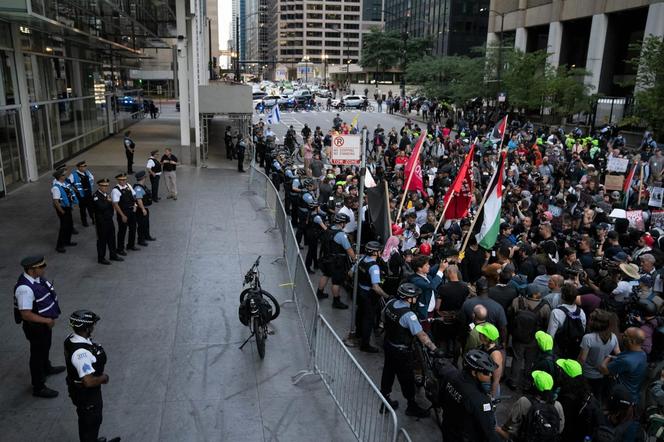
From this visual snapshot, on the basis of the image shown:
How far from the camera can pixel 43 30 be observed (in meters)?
18.5

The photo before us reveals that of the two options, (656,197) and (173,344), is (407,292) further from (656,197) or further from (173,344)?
(656,197)

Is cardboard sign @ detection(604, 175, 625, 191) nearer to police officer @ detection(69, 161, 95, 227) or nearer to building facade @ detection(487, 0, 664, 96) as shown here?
police officer @ detection(69, 161, 95, 227)

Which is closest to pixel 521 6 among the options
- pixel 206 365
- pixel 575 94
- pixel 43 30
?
pixel 575 94

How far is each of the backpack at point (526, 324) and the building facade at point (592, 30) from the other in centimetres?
3215

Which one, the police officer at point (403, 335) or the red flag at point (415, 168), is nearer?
the police officer at point (403, 335)

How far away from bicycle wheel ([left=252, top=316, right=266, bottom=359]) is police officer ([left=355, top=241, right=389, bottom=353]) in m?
1.58

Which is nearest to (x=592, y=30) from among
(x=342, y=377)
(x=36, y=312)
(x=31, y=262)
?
(x=342, y=377)

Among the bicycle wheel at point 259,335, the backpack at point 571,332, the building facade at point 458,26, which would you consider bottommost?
the bicycle wheel at point 259,335

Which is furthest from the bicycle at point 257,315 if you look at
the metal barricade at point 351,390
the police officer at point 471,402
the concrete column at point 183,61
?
the concrete column at point 183,61

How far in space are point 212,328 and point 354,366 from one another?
3.49 metres

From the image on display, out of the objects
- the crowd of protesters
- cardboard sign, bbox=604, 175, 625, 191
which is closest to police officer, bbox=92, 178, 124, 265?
the crowd of protesters

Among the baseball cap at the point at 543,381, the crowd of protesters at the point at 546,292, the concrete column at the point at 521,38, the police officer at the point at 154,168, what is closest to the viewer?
the baseball cap at the point at 543,381

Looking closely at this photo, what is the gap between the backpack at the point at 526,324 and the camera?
693cm

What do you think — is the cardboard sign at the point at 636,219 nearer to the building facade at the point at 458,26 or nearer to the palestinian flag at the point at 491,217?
the palestinian flag at the point at 491,217
